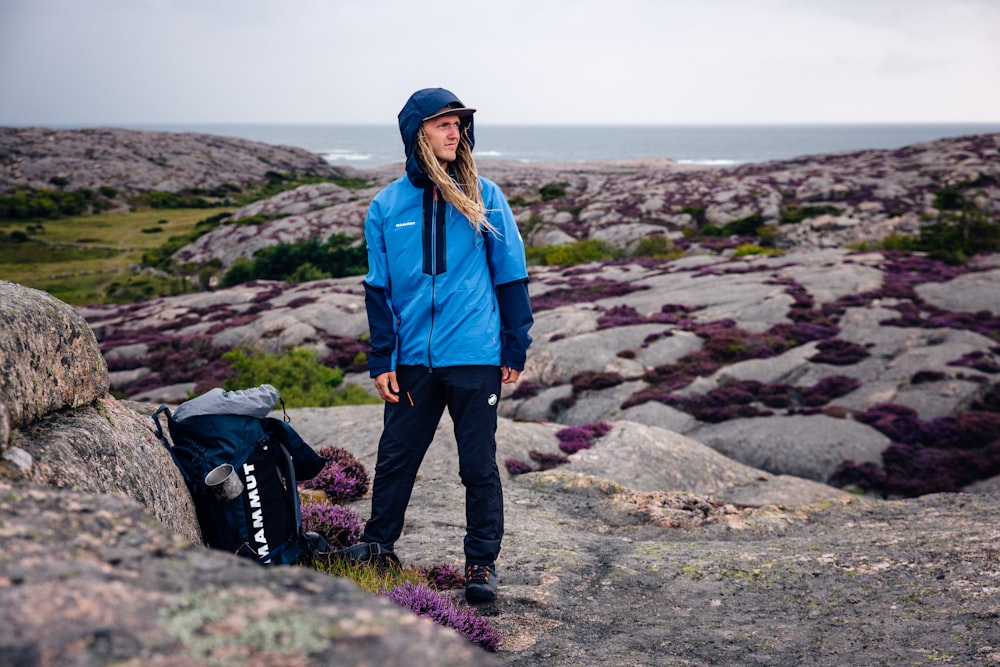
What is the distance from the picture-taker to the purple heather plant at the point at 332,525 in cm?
626

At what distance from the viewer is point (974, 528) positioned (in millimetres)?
7105

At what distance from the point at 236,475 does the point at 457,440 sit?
1.65m

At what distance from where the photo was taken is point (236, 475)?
4.90 meters

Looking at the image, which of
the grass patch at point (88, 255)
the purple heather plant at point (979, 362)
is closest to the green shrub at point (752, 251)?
the purple heather plant at point (979, 362)

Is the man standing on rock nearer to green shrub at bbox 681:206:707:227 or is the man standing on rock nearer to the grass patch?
the grass patch

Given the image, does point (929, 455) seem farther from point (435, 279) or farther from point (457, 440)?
point (435, 279)

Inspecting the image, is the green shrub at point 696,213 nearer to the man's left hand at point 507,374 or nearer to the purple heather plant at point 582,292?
the purple heather plant at point 582,292

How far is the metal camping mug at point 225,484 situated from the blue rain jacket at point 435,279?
128 centimetres

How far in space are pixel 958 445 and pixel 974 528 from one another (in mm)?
8603

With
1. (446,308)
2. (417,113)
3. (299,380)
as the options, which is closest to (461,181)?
(417,113)

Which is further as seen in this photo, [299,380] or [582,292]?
[582,292]

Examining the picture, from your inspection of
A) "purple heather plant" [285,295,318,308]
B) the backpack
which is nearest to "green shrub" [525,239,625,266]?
"purple heather plant" [285,295,318,308]

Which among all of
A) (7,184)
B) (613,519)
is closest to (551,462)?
(613,519)

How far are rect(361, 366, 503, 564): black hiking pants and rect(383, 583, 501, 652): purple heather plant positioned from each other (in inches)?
31.6
